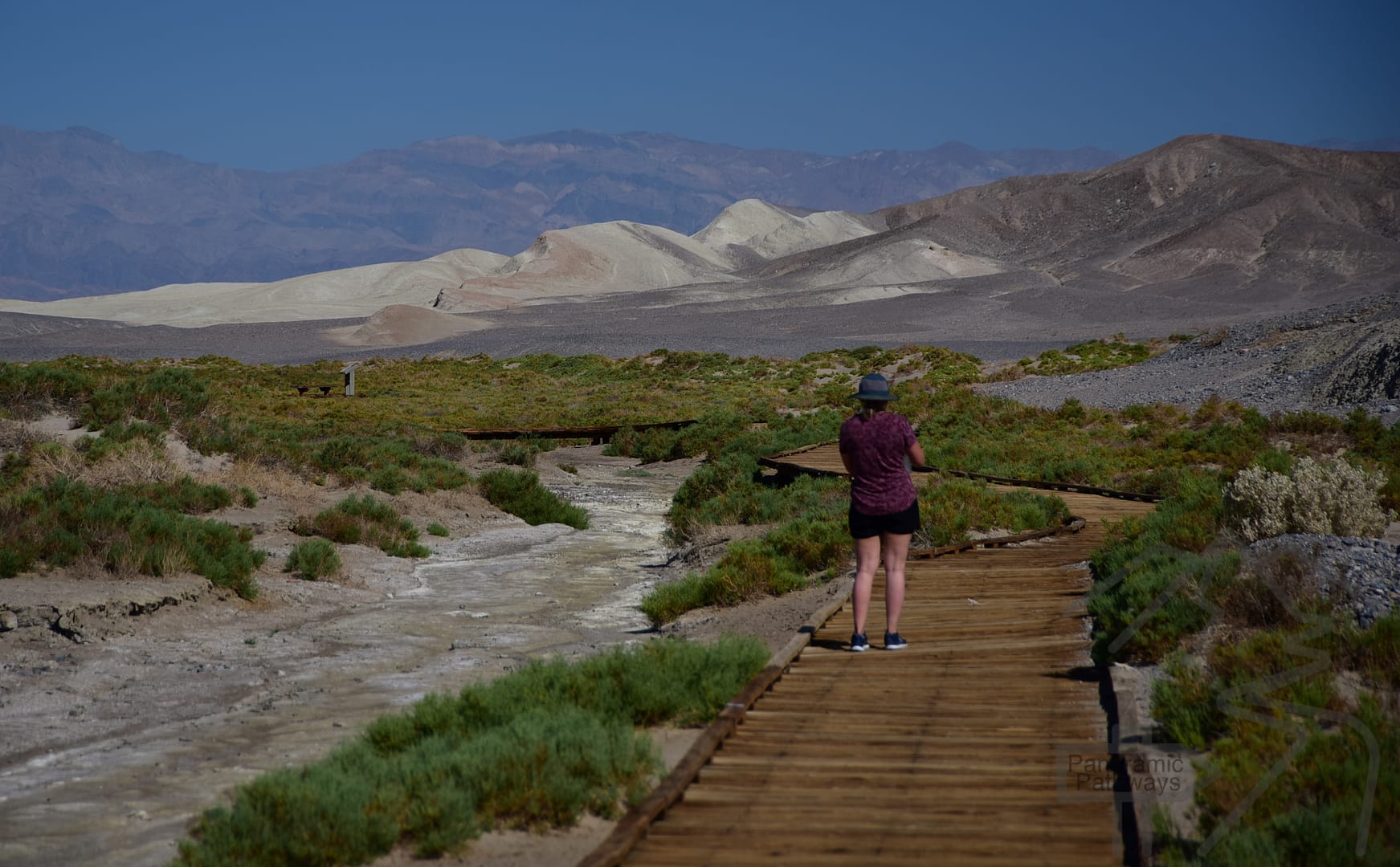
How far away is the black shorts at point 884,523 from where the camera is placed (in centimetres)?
761

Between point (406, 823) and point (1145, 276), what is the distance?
135 metres

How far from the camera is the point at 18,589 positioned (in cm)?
1027


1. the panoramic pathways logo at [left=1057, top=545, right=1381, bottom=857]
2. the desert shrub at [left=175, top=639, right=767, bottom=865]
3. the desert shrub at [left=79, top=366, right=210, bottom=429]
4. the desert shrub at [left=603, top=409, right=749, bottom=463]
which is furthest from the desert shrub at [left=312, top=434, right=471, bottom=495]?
the panoramic pathways logo at [left=1057, top=545, right=1381, bottom=857]

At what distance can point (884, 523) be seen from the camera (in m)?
7.64

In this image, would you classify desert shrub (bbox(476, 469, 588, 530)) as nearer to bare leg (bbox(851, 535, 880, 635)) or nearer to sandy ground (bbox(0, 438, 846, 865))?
sandy ground (bbox(0, 438, 846, 865))

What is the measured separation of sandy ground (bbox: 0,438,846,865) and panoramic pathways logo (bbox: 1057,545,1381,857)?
2057 millimetres

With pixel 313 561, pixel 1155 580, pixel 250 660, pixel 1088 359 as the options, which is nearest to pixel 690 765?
pixel 1155 580

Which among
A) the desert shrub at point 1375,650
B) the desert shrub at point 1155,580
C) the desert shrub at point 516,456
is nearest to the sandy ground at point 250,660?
the desert shrub at point 1155,580

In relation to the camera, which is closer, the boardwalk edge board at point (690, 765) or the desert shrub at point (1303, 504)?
the boardwalk edge board at point (690, 765)

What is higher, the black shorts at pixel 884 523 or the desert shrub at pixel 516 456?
the black shorts at pixel 884 523

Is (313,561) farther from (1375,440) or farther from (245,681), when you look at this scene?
(1375,440)

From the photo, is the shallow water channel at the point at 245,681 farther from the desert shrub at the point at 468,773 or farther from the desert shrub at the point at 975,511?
the desert shrub at the point at 975,511

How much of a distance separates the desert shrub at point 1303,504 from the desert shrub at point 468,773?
4.90 m

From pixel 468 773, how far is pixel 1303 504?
716 cm
